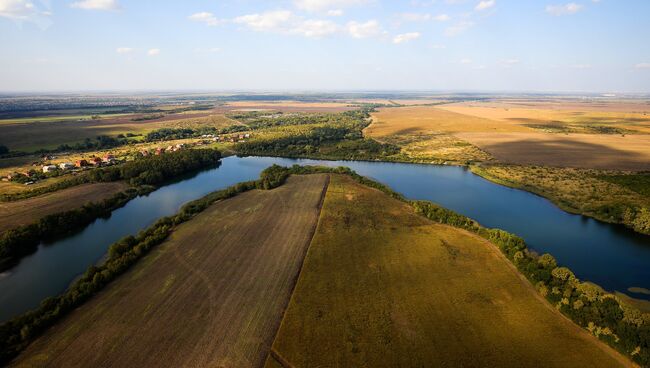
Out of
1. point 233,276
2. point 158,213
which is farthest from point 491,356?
point 158,213

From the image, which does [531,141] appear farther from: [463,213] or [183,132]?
[183,132]

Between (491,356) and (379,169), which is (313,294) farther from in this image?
(379,169)

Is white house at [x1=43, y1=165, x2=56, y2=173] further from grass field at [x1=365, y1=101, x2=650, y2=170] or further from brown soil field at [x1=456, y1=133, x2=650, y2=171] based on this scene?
brown soil field at [x1=456, y1=133, x2=650, y2=171]

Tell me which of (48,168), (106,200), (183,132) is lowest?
(106,200)

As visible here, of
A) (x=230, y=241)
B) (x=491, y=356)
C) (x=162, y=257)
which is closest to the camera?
(x=491, y=356)

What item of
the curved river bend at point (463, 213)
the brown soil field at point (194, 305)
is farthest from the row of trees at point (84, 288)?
the curved river bend at point (463, 213)

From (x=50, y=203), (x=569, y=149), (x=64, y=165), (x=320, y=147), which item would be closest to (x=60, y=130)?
(x=64, y=165)
